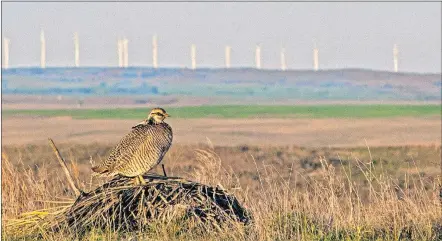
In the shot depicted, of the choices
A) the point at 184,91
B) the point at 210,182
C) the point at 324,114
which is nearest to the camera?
the point at 210,182

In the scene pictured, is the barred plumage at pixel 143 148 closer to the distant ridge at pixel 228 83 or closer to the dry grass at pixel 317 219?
the dry grass at pixel 317 219

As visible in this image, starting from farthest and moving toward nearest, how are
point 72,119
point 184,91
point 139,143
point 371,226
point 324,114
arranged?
point 184,91 < point 324,114 < point 72,119 < point 371,226 < point 139,143

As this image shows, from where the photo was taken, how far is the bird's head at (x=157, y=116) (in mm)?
11016

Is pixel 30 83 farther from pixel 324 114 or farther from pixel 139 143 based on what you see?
pixel 139 143

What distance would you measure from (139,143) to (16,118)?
58808 millimetres

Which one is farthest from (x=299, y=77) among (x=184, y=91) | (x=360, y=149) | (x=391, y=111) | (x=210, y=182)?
(x=210, y=182)

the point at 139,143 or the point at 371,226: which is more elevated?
the point at 139,143

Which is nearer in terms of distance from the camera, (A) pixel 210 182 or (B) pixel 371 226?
(B) pixel 371 226

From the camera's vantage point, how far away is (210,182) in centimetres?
1316

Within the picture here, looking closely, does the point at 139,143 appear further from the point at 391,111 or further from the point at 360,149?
the point at 391,111

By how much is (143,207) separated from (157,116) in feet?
2.83

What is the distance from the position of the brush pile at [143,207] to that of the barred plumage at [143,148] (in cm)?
27

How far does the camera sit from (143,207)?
11.4 meters

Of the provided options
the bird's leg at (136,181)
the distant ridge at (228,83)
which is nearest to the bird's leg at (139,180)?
the bird's leg at (136,181)
